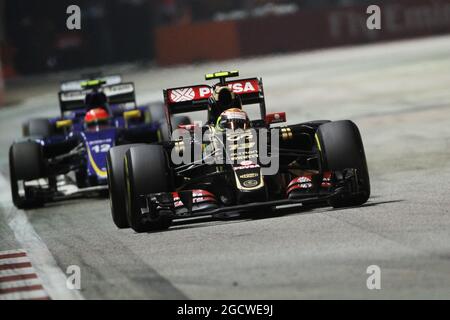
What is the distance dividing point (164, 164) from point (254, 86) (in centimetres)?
260

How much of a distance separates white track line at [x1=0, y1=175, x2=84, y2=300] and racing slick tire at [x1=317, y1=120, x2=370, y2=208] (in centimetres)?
306

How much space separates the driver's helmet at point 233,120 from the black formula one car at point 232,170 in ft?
0.04

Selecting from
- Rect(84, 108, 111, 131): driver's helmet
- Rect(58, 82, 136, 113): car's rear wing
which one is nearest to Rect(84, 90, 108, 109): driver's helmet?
Rect(84, 108, 111, 131): driver's helmet

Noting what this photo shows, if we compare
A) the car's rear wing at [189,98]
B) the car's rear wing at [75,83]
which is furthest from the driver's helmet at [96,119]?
the car's rear wing at [189,98]

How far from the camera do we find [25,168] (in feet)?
51.8

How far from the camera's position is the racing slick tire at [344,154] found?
11.9 meters

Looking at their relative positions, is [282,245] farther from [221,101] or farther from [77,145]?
[77,145]

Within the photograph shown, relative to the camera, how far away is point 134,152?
38.5 feet

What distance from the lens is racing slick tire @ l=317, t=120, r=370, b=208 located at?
39.1 feet

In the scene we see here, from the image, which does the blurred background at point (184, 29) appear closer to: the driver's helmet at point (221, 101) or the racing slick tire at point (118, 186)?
the driver's helmet at point (221, 101)

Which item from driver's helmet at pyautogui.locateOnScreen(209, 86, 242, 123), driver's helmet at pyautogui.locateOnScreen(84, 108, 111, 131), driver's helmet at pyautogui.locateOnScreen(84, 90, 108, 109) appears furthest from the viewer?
driver's helmet at pyautogui.locateOnScreen(84, 90, 108, 109)

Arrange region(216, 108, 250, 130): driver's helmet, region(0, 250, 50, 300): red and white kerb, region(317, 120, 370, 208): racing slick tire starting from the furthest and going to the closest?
region(216, 108, 250, 130): driver's helmet
region(317, 120, 370, 208): racing slick tire
region(0, 250, 50, 300): red and white kerb

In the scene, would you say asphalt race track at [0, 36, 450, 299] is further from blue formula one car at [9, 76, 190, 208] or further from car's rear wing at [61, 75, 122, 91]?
car's rear wing at [61, 75, 122, 91]

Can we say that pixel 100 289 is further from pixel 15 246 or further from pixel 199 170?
pixel 199 170
